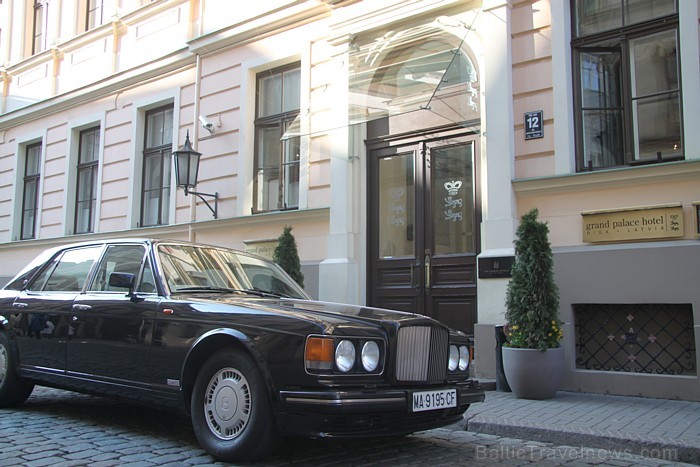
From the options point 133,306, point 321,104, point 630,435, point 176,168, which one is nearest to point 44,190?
point 176,168

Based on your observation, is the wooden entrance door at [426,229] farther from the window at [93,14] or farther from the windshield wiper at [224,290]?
the window at [93,14]

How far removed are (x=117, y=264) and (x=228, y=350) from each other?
177 centimetres

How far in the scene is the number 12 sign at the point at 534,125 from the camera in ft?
25.0

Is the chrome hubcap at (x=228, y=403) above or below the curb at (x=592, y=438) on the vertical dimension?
above

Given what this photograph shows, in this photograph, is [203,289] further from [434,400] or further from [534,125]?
[534,125]

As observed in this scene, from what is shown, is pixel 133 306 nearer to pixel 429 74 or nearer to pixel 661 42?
pixel 429 74

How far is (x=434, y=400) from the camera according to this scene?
13.4 ft

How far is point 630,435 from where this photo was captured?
483cm

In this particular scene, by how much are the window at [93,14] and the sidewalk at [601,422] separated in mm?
12606

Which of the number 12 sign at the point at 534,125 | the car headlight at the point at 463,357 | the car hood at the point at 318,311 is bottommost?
the car headlight at the point at 463,357

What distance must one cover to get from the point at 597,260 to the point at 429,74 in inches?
131

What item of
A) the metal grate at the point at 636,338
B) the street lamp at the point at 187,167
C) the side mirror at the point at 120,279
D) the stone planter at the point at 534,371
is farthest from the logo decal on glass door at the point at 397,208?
the side mirror at the point at 120,279

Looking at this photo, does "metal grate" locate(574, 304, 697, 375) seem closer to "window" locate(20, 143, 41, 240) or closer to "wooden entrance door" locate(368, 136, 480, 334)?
"wooden entrance door" locate(368, 136, 480, 334)

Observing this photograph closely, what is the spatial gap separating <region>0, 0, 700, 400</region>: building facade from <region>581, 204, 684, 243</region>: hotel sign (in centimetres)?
2
